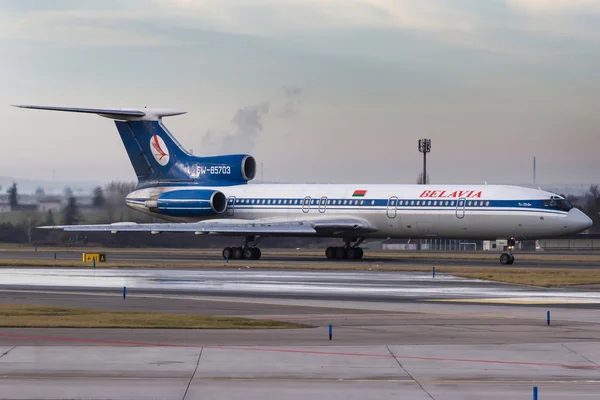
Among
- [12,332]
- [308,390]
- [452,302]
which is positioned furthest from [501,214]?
[308,390]

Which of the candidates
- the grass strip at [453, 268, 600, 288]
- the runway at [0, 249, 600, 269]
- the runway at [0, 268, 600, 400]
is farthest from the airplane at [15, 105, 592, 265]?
the runway at [0, 268, 600, 400]

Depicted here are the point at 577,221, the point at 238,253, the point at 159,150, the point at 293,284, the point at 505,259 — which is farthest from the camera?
the point at 159,150

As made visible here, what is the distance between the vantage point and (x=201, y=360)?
1855 centimetres

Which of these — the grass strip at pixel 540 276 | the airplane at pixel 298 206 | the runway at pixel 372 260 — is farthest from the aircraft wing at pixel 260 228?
the grass strip at pixel 540 276

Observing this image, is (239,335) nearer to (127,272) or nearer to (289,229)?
(127,272)

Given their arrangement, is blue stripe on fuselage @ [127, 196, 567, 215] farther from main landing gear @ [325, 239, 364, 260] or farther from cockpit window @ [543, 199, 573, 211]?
main landing gear @ [325, 239, 364, 260]

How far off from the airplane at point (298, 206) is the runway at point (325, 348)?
20546mm

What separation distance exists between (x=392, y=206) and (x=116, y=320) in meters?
35.7

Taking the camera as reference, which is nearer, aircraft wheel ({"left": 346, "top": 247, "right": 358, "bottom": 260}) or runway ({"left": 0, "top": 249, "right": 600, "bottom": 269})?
runway ({"left": 0, "top": 249, "right": 600, "bottom": 269})

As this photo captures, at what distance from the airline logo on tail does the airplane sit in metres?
0.07

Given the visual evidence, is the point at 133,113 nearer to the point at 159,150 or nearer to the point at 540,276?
the point at 159,150

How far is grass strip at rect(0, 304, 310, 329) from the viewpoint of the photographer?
79.0 feet

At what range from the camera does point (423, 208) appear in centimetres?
5800

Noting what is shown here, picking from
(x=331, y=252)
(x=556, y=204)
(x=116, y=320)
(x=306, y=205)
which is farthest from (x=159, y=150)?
(x=116, y=320)
